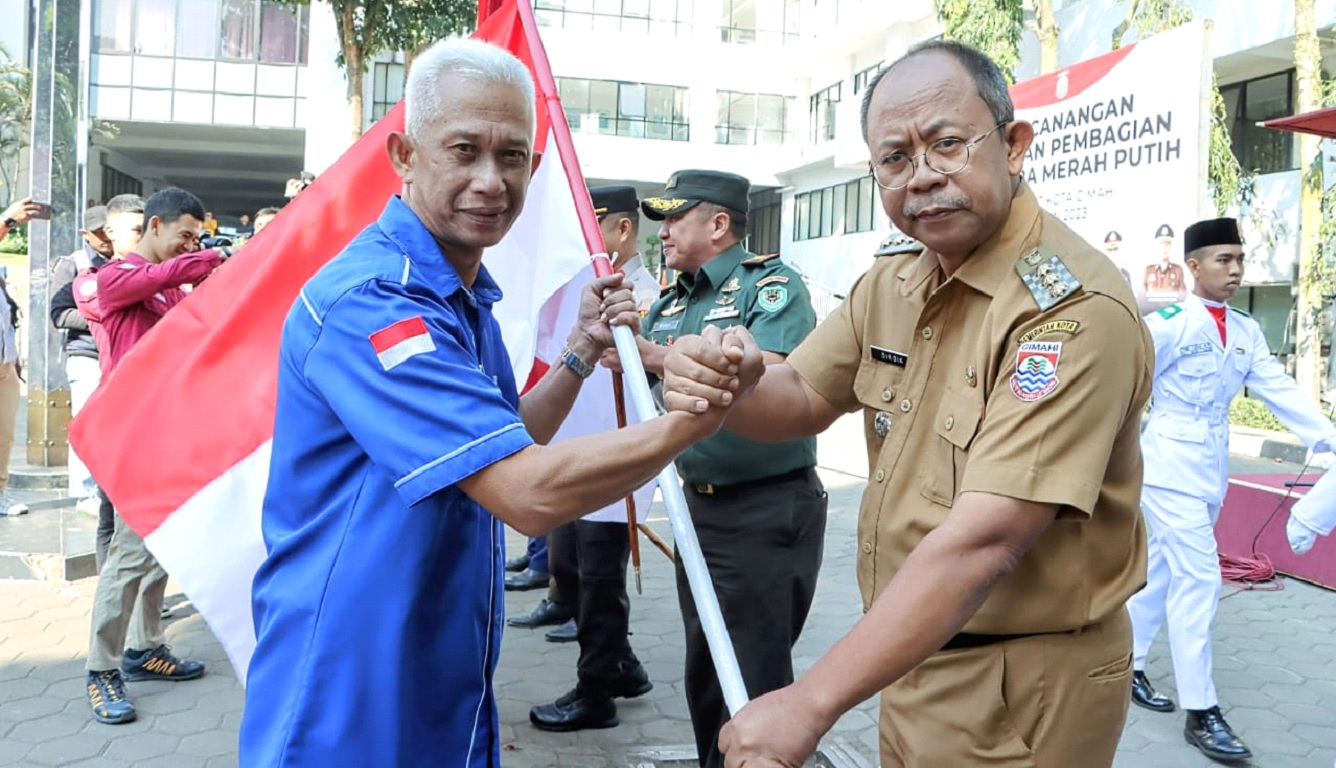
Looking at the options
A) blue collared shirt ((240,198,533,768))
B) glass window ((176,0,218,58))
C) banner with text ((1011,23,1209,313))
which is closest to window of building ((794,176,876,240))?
glass window ((176,0,218,58))

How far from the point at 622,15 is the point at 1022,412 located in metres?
35.3

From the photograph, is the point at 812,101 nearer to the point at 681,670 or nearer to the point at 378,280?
the point at 681,670

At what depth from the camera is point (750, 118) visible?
37.0 meters

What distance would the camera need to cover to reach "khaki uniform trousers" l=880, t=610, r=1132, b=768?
78.3 inches

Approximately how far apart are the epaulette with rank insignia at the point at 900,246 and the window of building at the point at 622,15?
3349 centimetres

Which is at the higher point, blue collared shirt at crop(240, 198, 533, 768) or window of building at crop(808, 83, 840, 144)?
window of building at crop(808, 83, 840, 144)

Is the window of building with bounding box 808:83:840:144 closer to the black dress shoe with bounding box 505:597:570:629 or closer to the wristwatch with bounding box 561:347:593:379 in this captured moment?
the black dress shoe with bounding box 505:597:570:629

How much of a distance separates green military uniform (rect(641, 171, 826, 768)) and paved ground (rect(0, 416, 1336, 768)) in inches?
36.2

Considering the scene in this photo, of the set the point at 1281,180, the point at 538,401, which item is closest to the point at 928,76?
the point at 538,401

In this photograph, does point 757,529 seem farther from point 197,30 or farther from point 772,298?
point 197,30

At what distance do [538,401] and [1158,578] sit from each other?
145 inches

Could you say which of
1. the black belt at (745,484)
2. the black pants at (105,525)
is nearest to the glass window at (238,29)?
the black pants at (105,525)

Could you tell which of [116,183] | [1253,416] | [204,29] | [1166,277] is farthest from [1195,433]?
[116,183]

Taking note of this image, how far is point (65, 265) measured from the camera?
24.7 feet
